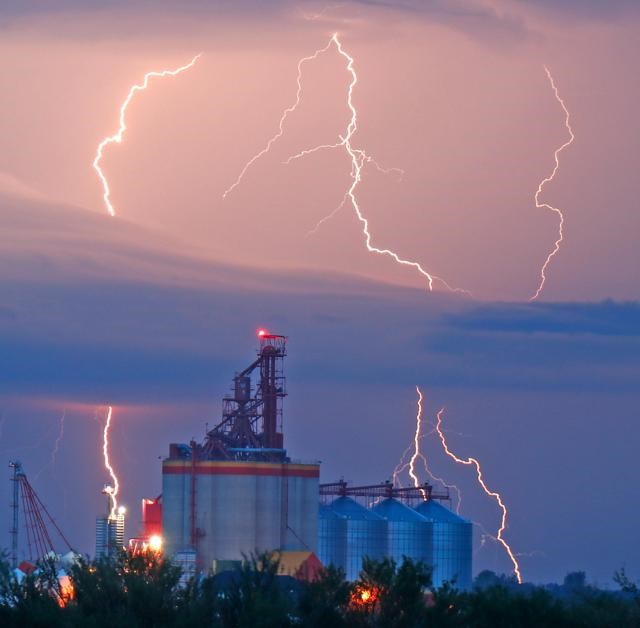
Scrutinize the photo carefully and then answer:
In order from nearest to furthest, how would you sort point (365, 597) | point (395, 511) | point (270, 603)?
point (270, 603) < point (365, 597) < point (395, 511)

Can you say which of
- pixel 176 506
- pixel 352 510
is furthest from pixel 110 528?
pixel 352 510

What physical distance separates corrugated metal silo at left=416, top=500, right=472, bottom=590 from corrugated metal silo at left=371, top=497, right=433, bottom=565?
22.7 inches

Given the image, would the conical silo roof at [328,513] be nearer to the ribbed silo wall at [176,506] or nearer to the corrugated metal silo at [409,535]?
the corrugated metal silo at [409,535]

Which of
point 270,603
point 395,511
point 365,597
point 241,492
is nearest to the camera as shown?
point 270,603

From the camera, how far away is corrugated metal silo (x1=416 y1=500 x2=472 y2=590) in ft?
340

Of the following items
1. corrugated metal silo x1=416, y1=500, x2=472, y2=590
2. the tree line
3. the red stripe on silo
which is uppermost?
the red stripe on silo

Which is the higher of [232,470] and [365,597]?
[232,470]

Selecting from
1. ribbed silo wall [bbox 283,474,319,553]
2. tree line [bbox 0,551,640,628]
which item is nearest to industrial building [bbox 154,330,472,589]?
ribbed silo wall [bbox 283,474,319,553]

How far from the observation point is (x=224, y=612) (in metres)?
45.9

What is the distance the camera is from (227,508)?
89000 millimetres

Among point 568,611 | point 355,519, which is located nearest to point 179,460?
point 355,519

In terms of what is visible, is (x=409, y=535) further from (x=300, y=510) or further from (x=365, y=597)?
(x=365, y=597)

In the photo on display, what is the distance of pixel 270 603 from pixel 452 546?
201 feet

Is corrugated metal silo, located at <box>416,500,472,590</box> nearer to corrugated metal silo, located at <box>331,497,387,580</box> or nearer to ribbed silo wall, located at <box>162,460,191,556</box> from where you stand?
corrugated metal silo, located at <box>331,497,387,580</box>
